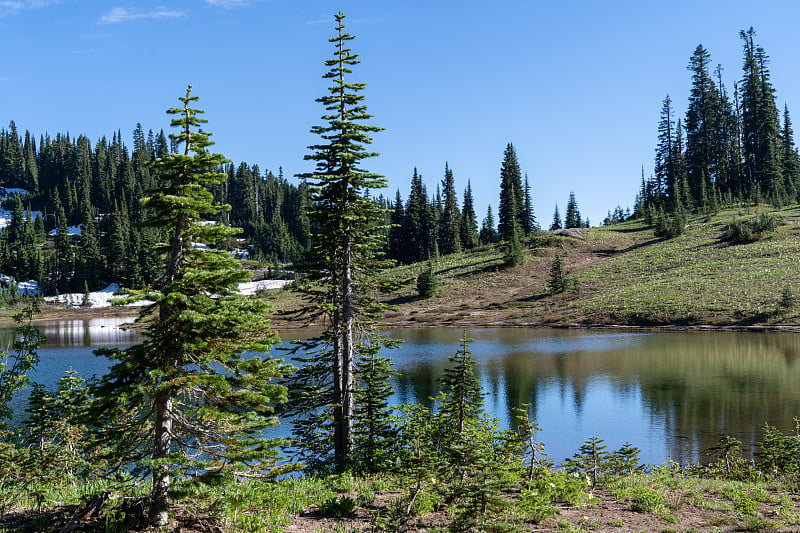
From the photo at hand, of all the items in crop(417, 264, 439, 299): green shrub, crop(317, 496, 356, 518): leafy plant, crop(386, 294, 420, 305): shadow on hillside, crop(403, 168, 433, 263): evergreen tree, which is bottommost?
crop(317, 496, 356, 518): leafy plant

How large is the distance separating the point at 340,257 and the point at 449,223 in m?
95.2

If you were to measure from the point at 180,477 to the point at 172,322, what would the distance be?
241 centimetres

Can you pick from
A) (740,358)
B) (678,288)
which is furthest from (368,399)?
(678,288)

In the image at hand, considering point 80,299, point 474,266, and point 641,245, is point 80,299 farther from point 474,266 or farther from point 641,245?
point 641,245

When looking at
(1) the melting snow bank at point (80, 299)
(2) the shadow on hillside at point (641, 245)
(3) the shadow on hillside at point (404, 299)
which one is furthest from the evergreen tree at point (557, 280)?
(1) the melting snow bank at point (80, 299)

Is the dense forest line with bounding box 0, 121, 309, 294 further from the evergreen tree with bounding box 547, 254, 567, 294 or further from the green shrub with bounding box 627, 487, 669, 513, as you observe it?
the green shrub with bounding box 627, 487, 669, 513

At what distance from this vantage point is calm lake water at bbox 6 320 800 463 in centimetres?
2394

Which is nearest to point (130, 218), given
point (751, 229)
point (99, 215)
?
point (99, 215)

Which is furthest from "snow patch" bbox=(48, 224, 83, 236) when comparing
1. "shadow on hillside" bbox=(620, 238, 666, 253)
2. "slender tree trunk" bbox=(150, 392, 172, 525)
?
"slender tree trunk" bbox=(150, 392, 172, 525)

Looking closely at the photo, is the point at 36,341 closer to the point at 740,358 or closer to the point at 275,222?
the point at 740,358

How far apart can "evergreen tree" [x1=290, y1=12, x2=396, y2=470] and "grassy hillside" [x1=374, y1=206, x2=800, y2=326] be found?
33518 mm

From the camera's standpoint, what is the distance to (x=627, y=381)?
111 feet

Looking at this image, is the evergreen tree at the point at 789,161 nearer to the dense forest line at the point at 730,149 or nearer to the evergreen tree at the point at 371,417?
the dense forest line at the point at 730,149

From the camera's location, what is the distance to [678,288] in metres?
63.8
